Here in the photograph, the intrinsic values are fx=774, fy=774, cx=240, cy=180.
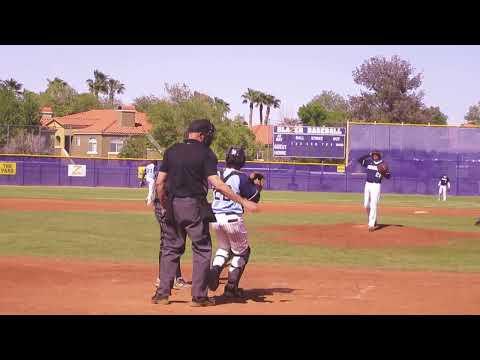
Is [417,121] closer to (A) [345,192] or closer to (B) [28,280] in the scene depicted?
(A) [345,192]

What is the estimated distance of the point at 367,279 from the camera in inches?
457

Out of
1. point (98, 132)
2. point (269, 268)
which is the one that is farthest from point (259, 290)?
point (98, 132)

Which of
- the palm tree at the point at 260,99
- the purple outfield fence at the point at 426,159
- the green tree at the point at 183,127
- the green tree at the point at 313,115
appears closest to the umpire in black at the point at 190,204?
the purple outfield fence at the point at 426,159

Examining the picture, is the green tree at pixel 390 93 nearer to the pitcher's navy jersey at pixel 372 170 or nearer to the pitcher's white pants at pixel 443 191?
the pitcher's white pants at pixel 443 191

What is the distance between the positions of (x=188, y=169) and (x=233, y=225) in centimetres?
103

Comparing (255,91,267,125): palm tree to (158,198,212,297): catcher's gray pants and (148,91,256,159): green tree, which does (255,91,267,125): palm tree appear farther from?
(158,198,212,297): catcher's gray pants

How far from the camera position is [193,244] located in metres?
8.42

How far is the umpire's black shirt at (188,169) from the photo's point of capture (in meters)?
8.38

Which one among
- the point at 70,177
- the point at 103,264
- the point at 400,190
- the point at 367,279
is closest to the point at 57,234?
the point at 103,264

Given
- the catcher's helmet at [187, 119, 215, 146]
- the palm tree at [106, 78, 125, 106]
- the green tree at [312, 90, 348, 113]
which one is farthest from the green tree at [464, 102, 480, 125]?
the catcher's helmet at [187, 119, 215, 146]

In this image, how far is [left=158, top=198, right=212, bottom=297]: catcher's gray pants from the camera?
838 centimetres

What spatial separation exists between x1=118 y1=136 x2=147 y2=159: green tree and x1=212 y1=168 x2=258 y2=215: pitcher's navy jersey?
57.5 metres

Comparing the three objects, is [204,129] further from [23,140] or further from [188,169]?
[23,140]

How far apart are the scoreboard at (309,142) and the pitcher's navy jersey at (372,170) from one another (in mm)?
36465
